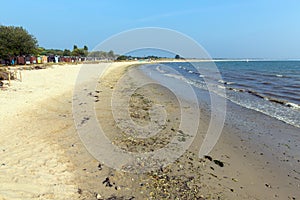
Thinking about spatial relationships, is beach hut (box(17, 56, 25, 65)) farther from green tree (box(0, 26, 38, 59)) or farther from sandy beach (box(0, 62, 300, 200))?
sandy beach (box(0, 62, 300, 200))

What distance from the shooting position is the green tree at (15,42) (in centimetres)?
4092

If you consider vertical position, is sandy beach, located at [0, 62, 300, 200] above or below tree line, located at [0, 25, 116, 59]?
below

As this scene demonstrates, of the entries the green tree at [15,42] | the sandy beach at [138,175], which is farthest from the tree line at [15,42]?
the sandy beach at [138,175]

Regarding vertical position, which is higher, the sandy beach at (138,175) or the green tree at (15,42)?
the green tree at (15,42)

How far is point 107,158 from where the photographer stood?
538 cm

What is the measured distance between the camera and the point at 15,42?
42.6 metres

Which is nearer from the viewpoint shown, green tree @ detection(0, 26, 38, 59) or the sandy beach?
the sandy beach

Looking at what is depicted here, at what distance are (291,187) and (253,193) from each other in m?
1.03

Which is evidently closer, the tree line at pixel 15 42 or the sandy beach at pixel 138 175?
the sandy beach at pixel 138 175

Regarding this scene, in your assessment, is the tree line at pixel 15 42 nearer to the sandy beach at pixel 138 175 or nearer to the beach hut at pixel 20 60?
the beach hut at pixel 20 60

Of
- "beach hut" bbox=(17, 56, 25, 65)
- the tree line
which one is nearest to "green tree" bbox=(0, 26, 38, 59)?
the tree line

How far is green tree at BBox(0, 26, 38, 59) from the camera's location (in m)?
40.9

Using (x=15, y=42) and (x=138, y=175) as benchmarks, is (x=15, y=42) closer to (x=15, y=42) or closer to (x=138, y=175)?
(x=15, y=42)

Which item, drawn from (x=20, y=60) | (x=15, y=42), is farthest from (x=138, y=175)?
(x=15, y=42)
